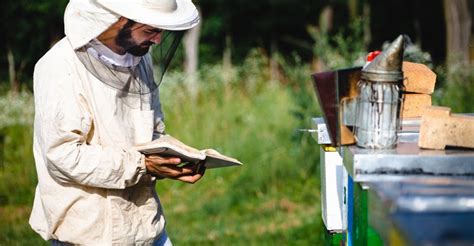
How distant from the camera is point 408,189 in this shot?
7.19ft

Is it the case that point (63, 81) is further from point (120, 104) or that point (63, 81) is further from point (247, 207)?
point (247, 207)

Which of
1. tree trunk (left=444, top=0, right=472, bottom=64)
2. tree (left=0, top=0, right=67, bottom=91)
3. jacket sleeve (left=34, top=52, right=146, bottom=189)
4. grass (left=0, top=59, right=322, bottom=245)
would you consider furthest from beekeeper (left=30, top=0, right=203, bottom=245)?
tree (left=0, top=0, right=67, bottom=91)

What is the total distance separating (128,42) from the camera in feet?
10.6

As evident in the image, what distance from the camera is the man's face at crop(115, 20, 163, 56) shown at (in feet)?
10.5

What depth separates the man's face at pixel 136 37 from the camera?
3.21 m

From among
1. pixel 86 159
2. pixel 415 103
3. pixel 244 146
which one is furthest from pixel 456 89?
pixel 86 159

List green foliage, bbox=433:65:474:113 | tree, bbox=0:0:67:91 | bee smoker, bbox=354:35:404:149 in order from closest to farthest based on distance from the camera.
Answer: bee smoker, bbox=354:35:404:149
green foliage, bbox=433:65:474:113
tree, bbox=0:0:67:91

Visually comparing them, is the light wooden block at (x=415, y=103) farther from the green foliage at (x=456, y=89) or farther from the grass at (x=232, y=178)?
the green foliage at (x=456, y=89)

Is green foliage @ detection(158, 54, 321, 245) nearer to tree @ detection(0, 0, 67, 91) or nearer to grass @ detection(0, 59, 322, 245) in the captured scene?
grass @ detection(0, 59, 322, 245)

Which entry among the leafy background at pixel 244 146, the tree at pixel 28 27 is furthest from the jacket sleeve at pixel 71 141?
the tree at pixel 28 27

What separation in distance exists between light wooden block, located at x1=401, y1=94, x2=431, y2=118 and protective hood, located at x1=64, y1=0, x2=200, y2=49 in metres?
0.89

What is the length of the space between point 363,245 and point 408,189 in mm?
435

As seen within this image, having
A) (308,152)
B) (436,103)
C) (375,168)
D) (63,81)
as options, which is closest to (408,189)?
(375,168)

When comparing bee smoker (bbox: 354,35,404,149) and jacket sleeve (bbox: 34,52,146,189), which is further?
jacket sleeve (bbox: 34,52,146,189)
